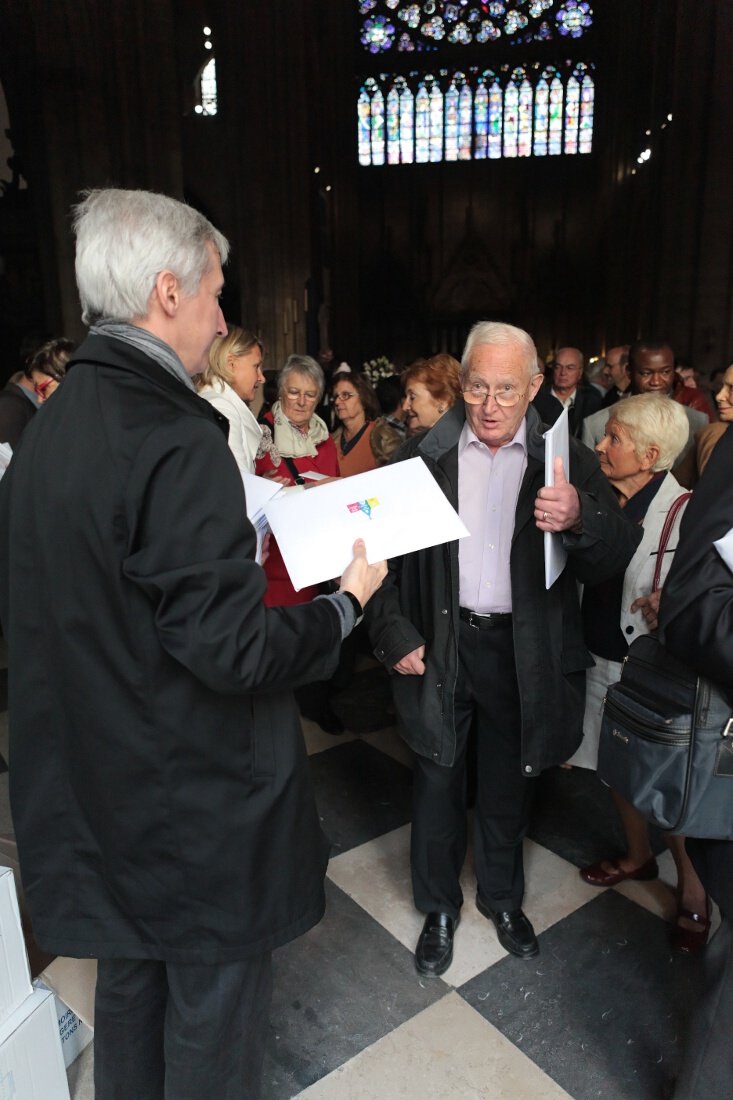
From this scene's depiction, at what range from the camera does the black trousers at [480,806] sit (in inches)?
81.2

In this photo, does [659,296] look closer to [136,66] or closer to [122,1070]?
[136,66]

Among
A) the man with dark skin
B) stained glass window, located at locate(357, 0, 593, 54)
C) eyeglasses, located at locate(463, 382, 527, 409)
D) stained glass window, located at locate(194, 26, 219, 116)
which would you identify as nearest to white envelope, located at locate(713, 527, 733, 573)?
eyeglasses, located at locate(463, 382, 527, 409)

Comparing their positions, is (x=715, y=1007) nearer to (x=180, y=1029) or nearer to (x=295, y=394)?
(x=180, y=1029)

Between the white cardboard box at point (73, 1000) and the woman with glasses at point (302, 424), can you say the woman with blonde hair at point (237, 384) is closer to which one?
the woman with glasses at point (302, 424)

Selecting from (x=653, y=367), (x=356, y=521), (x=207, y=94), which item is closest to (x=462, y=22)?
(x=207, y=94)

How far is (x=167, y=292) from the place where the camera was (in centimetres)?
111

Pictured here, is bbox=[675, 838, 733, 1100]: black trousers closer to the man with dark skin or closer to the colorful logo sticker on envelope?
the colorful logo sticker on envelope

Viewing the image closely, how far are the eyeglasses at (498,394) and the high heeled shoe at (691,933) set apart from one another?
5.01 ft

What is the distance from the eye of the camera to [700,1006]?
1.38m

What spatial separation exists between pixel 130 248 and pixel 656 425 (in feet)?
5.39

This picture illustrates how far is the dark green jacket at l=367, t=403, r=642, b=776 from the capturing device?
75.5 inches

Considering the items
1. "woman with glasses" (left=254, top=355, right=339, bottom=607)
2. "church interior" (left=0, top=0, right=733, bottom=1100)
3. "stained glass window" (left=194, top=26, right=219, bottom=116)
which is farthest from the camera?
"stained glass window" (left=194, top=26, right=219, bottom=116)

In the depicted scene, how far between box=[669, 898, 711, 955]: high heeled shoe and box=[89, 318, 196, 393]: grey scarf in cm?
203

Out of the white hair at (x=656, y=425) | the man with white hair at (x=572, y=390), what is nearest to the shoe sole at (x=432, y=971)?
the white hair at (x=656, y=425)
